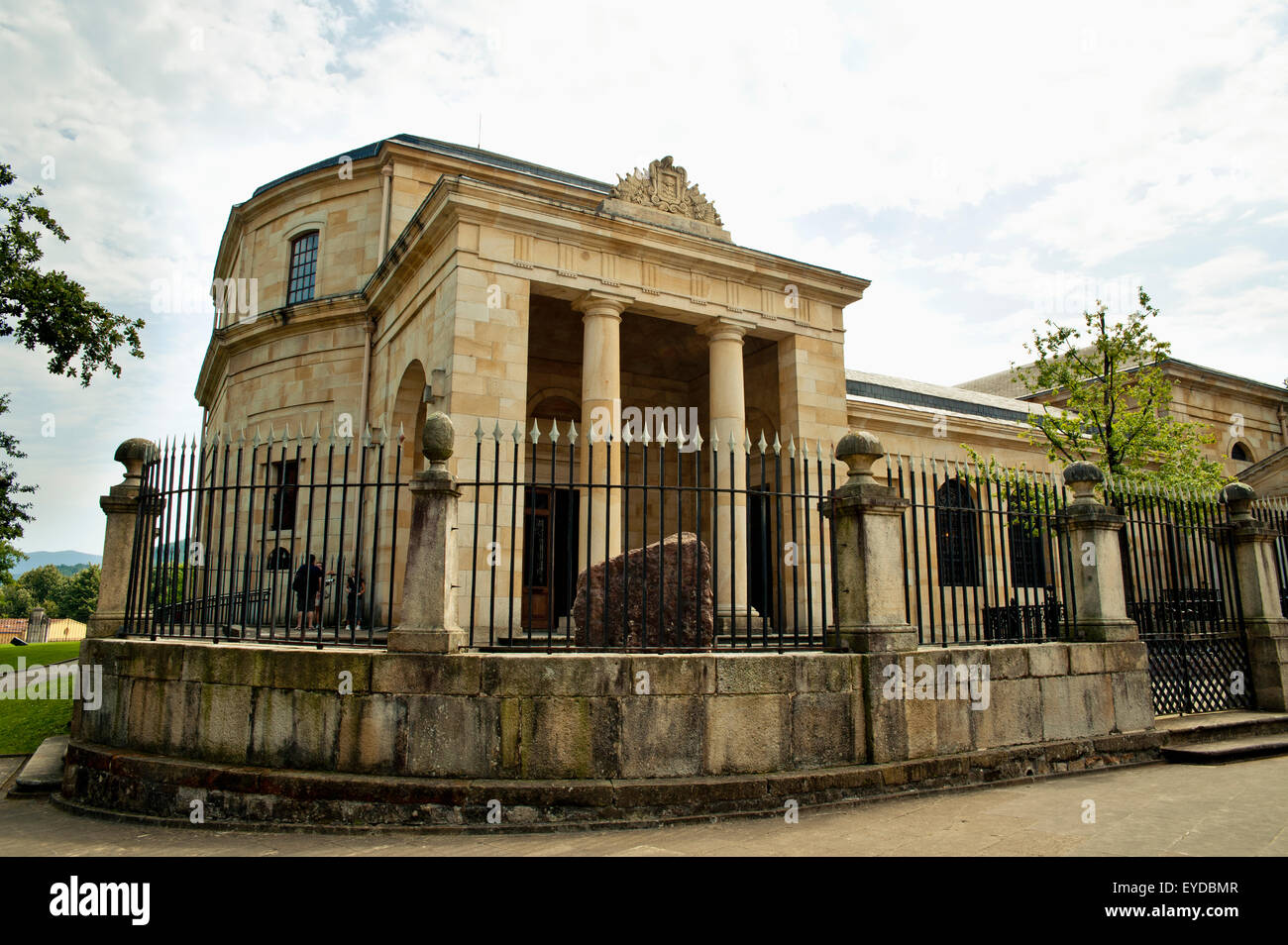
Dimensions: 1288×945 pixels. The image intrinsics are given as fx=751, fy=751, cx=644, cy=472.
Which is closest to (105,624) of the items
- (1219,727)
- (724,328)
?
(724,328)

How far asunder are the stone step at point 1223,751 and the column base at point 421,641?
7.33 m

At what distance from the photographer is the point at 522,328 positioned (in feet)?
40.2

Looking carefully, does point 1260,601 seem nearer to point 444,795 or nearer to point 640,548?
point 640,548

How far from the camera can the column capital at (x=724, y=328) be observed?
46.3 ft

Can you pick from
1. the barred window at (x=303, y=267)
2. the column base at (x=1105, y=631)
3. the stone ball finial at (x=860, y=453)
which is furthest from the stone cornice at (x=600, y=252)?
the column base at (x=1105, y=631)

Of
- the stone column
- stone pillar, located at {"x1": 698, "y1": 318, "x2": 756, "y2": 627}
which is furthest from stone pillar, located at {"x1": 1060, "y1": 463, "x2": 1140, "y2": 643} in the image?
the stone column

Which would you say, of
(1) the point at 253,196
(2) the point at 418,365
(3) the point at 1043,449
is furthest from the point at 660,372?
(1) the point at 253,196

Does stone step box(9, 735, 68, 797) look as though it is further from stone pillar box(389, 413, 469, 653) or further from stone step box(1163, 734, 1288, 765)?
stone step box(1163, 734, 1288, 765)

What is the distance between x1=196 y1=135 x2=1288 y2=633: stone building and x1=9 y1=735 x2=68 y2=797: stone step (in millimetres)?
2824

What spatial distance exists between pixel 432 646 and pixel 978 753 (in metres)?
4.71

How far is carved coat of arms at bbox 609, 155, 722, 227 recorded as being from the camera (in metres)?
13.7

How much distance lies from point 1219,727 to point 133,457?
1185 centimetres

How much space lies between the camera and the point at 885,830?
5070 millimetres
